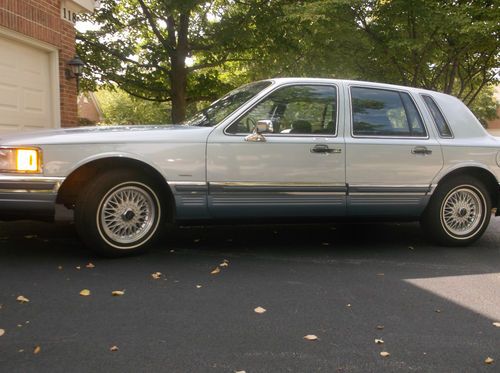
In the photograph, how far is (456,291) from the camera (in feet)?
13.9

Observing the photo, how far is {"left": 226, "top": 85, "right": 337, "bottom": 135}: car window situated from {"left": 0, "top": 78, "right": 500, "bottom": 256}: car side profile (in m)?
0.01

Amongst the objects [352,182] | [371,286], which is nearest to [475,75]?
[352,182]

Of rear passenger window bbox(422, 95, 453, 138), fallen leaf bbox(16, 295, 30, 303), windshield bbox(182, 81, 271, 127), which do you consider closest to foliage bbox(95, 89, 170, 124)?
windshield bbox(182, 81, 271, 127)

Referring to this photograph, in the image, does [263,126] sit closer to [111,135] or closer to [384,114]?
[111,135]

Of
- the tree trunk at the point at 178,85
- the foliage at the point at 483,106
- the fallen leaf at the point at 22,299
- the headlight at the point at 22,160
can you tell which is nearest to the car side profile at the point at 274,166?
the headlight at the point at 22,160

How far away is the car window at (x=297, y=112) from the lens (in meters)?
5.14

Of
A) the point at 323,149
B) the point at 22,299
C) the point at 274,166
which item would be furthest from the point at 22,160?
the point at 323,149

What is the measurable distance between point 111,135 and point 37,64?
4349 millimetres

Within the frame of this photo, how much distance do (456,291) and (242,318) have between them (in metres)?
1.87

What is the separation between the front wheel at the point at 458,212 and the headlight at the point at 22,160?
12.9 ft

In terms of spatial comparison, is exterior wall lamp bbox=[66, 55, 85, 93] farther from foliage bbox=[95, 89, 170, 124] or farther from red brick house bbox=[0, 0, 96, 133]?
foliage bbox=[95, 89, 170, 124]

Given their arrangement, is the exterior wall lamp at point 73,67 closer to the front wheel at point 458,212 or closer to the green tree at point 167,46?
the green tree at point 167,46

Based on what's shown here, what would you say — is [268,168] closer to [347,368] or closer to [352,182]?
[352,182]

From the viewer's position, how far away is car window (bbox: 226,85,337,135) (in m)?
5.14
